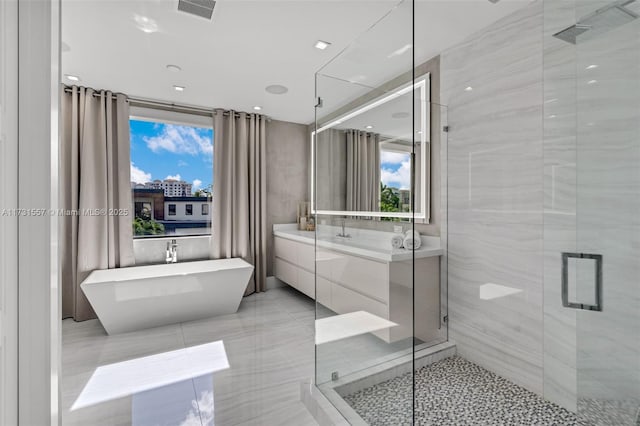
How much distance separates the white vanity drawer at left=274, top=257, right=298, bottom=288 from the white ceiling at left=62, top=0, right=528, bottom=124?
2.23 metres

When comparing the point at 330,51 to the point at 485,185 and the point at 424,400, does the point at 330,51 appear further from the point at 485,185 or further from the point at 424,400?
the point at 424,400

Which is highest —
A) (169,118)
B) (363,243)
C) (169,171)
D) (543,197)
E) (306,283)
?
(169,118)

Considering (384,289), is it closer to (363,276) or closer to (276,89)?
(363,276)

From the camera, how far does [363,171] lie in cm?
203

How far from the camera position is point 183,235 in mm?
4086

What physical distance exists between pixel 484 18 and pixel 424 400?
2587mm

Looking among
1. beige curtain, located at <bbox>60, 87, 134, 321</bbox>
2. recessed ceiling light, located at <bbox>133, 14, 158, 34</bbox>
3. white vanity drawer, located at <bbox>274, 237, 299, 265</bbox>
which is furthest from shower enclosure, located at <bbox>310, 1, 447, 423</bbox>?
beige curtain, located at <bbox>60, 87, 134, 321</bbox>

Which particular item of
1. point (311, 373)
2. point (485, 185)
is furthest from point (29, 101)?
point (485, 185)

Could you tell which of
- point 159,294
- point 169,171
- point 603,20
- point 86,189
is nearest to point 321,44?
point 603,20

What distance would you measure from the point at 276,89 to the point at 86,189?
2.32 meters

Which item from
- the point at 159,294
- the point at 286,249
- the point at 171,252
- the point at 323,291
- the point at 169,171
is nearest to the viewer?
the point at 323,291

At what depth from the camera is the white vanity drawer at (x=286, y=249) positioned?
3.94 meters

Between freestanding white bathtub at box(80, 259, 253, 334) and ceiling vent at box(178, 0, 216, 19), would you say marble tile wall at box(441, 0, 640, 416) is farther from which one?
freestanding white bathtub at box(80, 259, 253, 334)

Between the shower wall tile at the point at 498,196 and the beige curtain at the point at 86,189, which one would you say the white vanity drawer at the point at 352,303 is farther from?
the beige curtain at the point at 86,189
